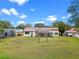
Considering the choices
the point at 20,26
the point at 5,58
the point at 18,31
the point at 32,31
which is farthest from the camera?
the point at 20,26

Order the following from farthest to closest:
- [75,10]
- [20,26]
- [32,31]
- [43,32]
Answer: [20,26] → [32,31] → [43,32] → [75,10]

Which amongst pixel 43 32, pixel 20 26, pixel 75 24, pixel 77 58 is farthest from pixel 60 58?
pixel 20 26

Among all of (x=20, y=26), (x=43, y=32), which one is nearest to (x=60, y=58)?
(x=43, y=32)

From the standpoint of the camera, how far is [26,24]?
14338 cm

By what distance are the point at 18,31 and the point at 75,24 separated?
64.0 m

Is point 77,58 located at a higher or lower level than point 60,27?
lower

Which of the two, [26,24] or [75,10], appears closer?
[75,10]

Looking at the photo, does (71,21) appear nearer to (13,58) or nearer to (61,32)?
(13,58)

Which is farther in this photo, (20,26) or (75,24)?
(20,26)

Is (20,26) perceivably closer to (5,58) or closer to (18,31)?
(18,31)

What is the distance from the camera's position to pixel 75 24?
117ft

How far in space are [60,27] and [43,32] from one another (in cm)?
3138

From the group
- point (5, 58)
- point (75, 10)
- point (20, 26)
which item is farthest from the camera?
point (20, 26)

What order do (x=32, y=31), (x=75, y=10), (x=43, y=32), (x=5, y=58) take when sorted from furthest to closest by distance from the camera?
(x=32, y=31)
(x=43, y=32)
(x=75, y=10)
(x=5, y=58)
